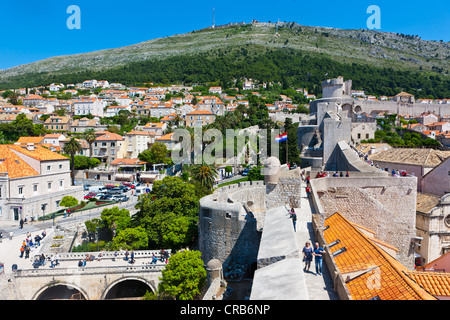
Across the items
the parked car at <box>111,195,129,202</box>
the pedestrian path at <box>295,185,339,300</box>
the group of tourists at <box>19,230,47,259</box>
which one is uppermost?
the pedestrian path at <box>295,185,339,300</box>

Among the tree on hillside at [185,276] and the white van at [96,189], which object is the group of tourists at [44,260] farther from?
the white van at [96,189]

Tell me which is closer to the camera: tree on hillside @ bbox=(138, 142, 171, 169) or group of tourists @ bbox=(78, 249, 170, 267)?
group of tourists @ bbox=(78, 249, 170, 267)

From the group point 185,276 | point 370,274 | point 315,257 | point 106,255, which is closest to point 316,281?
point 315,257

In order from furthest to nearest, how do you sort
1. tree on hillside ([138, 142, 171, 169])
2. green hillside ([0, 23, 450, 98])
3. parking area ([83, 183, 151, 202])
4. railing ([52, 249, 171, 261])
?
green hillside ([0, 23, 450, 98]) → tree on hillside ([138, 142, 171, 169]) → parking area ([83, 183, 151, 202]) → railing ([52, 249, 171, 261])

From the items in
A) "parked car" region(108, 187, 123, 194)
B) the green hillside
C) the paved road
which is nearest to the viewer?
the paved road

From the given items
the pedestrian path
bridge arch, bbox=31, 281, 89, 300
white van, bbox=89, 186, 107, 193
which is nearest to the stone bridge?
bridge arch, bbox=31, 281, 89, 300

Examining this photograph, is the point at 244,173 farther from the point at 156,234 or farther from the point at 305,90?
the point at 305,90

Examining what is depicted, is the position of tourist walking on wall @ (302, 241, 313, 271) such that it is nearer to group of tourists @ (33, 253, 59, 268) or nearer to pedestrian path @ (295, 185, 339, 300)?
pedestrian path @ (295, 185, 339, 300)

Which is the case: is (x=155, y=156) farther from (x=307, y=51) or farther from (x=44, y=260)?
(x=307, y=51)

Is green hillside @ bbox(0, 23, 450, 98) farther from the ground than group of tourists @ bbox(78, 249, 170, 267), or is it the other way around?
green hillside @ bbox(0, 23, 450, 98)
